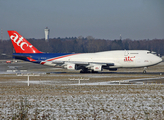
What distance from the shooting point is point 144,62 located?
152 feet

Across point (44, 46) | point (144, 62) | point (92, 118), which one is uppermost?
point (44, 46)

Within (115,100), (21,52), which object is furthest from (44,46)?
(115,100)

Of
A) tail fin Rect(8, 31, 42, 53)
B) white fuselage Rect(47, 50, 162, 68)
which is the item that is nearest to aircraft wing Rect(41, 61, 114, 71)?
white fuselage Rect(47, 50, 162, 68)

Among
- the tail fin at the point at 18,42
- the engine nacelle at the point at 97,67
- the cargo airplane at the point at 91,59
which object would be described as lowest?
the engine nacelle at the point at 97,67

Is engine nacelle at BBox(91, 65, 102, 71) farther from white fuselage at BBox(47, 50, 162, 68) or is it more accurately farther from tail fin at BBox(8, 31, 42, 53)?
tail fin at BBox(8, 31, 42, 53)

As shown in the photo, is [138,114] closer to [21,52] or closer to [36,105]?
[36,105]

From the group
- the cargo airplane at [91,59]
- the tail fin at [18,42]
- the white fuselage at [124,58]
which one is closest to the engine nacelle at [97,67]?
the cargo airplane at [91,59]

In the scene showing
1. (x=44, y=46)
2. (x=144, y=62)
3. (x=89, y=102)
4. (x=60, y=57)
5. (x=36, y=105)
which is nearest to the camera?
(x=36, y=105)

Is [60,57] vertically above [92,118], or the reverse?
[60,57]

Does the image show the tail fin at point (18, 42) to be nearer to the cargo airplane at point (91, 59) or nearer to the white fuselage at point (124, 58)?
the cargo airplane at point (91, 59)

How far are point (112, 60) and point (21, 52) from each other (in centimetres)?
1774

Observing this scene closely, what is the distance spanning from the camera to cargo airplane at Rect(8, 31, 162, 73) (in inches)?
1831

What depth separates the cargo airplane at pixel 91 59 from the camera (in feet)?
153

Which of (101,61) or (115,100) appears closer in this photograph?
(115,100)
